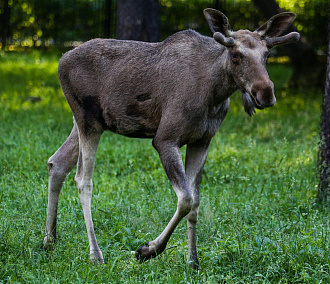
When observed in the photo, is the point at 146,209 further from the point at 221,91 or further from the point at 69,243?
the point at 221,91

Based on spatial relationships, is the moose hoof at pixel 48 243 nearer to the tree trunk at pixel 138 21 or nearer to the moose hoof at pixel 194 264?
the moose hoof at pixel 194 264

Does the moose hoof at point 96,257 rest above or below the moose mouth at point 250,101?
below

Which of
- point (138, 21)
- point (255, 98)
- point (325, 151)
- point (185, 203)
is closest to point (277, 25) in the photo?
point (255, 98)

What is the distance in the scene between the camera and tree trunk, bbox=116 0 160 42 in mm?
10359

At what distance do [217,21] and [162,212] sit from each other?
7.47 feet

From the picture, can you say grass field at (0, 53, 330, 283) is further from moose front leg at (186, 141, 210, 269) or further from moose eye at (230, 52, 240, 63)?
moose eye at (230, 52, 240, 63)

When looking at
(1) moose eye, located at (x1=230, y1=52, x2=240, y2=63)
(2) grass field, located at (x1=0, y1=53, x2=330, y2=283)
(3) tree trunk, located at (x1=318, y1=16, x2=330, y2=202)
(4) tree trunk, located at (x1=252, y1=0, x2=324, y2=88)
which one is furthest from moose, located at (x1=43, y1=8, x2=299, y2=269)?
(4) tree trunk, located at (x1=252, y1=0, x2=324, y2=88)

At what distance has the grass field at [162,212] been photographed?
176 inches

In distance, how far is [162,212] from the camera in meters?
5.81

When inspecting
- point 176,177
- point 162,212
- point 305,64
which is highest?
point 176,177

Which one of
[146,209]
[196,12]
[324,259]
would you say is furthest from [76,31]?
[324,259]

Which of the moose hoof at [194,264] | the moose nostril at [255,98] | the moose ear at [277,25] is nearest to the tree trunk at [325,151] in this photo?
the moose ear at [277,25]

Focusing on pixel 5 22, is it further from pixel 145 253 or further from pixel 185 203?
pixel 185 203

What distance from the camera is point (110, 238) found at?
5.27m
